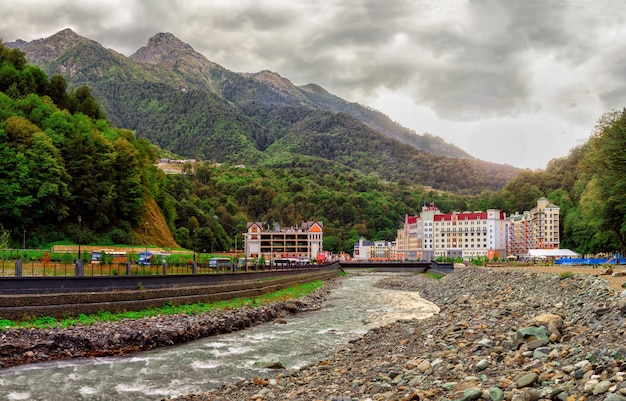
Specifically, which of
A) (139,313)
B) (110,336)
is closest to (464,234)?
(139,313)

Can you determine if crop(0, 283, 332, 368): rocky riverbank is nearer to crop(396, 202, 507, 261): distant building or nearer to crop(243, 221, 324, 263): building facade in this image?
crop(243, 221, 324, 263): building facade

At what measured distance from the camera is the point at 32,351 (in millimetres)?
24641

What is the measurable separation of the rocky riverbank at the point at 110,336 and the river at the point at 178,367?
0.82 m

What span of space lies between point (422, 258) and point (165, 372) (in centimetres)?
18240

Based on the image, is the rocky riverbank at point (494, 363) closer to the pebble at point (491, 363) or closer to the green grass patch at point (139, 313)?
the pebble at point (491, 363)

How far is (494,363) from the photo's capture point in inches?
633

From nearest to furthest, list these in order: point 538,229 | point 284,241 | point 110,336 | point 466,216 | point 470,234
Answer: point 110,336
point 538,229
point 284,241
point 470,234
point 466,216

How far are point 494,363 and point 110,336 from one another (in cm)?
1968

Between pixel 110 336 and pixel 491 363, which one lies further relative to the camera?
pixel 110 336

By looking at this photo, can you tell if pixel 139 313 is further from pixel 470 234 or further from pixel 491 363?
pixel 470 234

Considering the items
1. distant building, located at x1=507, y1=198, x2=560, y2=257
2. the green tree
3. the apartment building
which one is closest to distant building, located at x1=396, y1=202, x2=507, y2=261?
the apartment building

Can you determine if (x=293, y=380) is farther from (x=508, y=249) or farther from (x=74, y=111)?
(x=508, y=249)

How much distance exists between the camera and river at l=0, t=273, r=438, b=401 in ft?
65.5

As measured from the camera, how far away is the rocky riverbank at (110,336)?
969 inches
